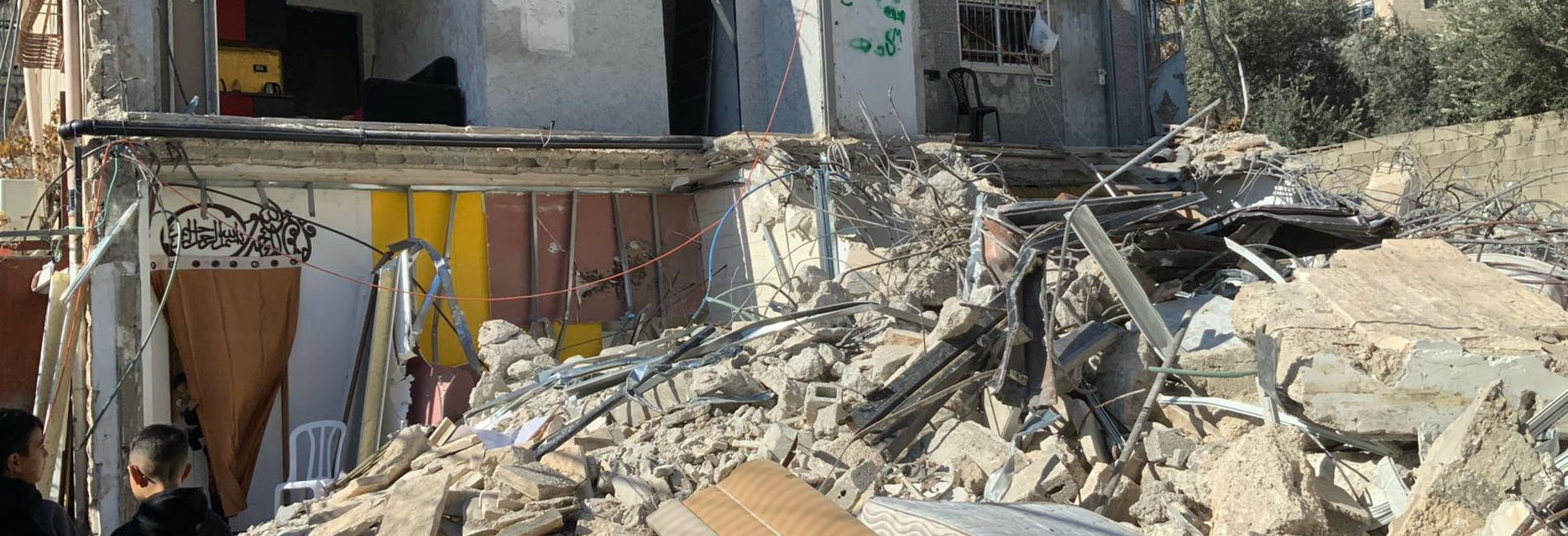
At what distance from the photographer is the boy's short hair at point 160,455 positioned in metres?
3.90

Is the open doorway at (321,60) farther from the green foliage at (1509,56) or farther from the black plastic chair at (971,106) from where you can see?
the green foliage at (1509,56)

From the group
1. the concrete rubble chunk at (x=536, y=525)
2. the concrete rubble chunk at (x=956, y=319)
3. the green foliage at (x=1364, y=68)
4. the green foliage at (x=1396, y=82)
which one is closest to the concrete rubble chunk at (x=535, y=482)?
the concrete rubble chunk at (x=536, y=525)

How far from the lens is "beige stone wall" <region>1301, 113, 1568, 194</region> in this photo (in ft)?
46.8

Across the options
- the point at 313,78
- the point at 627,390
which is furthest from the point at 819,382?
the point at 313,78

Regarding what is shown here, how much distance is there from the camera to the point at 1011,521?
3975 mm

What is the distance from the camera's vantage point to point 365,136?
8234mm

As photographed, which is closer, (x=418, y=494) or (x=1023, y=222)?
(x=418, y=494)

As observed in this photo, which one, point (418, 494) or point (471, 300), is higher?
point (471, 300)

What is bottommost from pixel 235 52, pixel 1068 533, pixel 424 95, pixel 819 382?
pixel 1068 533

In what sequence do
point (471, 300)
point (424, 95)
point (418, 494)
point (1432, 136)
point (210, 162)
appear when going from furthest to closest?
point (1432, 136) → point (424, 95) → point (471, 300) → point (210, 162) → point (418, 494)

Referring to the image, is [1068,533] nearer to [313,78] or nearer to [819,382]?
[819,382]

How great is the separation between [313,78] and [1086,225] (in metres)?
10.3

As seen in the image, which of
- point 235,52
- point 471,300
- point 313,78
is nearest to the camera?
point 471,300

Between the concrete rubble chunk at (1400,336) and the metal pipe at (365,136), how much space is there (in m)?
5.34
